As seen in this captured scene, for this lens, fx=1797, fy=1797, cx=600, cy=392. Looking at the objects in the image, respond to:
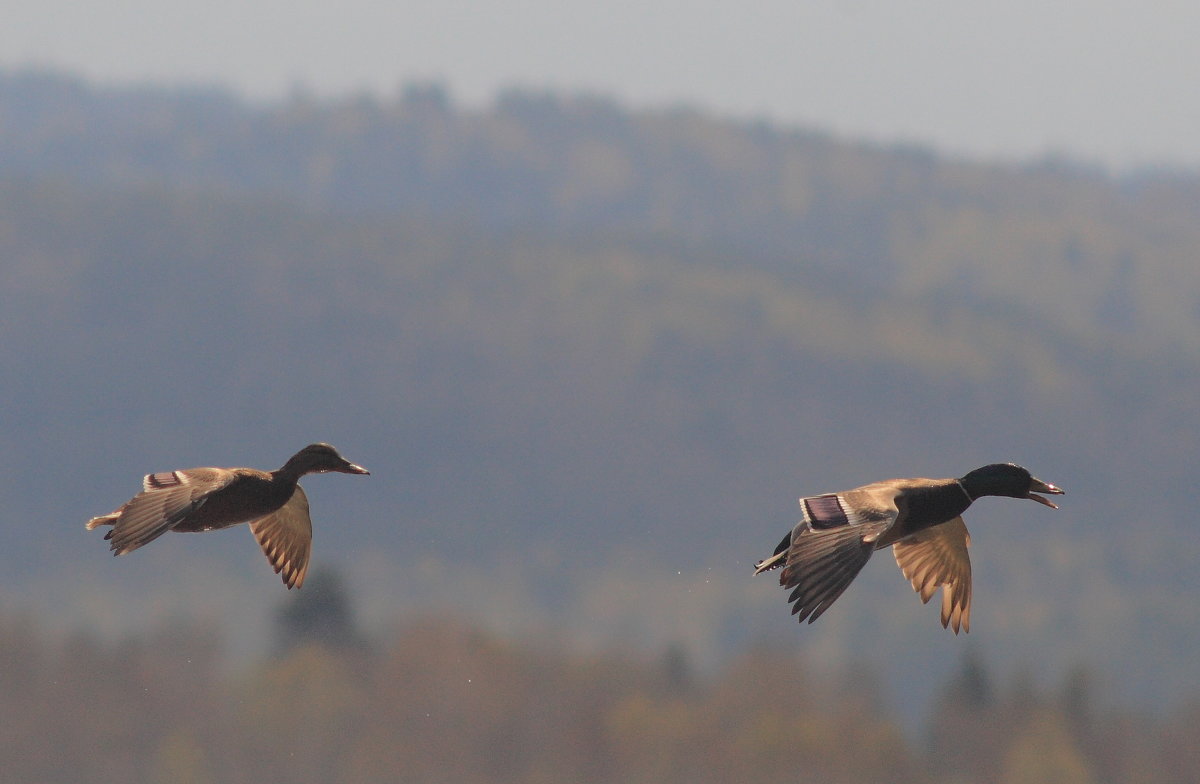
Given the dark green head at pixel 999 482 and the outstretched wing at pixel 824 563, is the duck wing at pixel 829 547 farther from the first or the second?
the dark green head at pixel 999 482

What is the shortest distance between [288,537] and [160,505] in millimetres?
5318

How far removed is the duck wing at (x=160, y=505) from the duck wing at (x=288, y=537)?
3.20 m

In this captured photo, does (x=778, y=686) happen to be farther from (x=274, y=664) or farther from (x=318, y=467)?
(x=318, y=467)

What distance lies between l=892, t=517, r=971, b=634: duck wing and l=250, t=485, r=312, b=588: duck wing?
1014 cm

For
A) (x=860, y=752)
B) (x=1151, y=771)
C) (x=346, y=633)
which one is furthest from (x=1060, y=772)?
(x=346, y=633)

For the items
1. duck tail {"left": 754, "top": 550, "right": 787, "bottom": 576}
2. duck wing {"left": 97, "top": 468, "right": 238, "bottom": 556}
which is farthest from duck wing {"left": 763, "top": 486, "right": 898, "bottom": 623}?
duck wing {"left": 97, "top": 468, "right": 238, "bottom": 556}

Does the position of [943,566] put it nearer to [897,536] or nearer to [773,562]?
[897,536]

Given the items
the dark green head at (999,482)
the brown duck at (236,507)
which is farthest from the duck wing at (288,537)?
the dark green head at (999,482)

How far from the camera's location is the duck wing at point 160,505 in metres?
24.8

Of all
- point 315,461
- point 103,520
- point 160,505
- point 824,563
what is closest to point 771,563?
point 824,563

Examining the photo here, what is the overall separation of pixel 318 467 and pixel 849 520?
9625 millimetres

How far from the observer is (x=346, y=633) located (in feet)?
575

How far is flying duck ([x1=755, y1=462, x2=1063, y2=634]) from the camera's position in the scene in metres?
22.8

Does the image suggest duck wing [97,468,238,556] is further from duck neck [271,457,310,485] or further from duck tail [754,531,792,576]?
duck tail [754,531,792,576]
